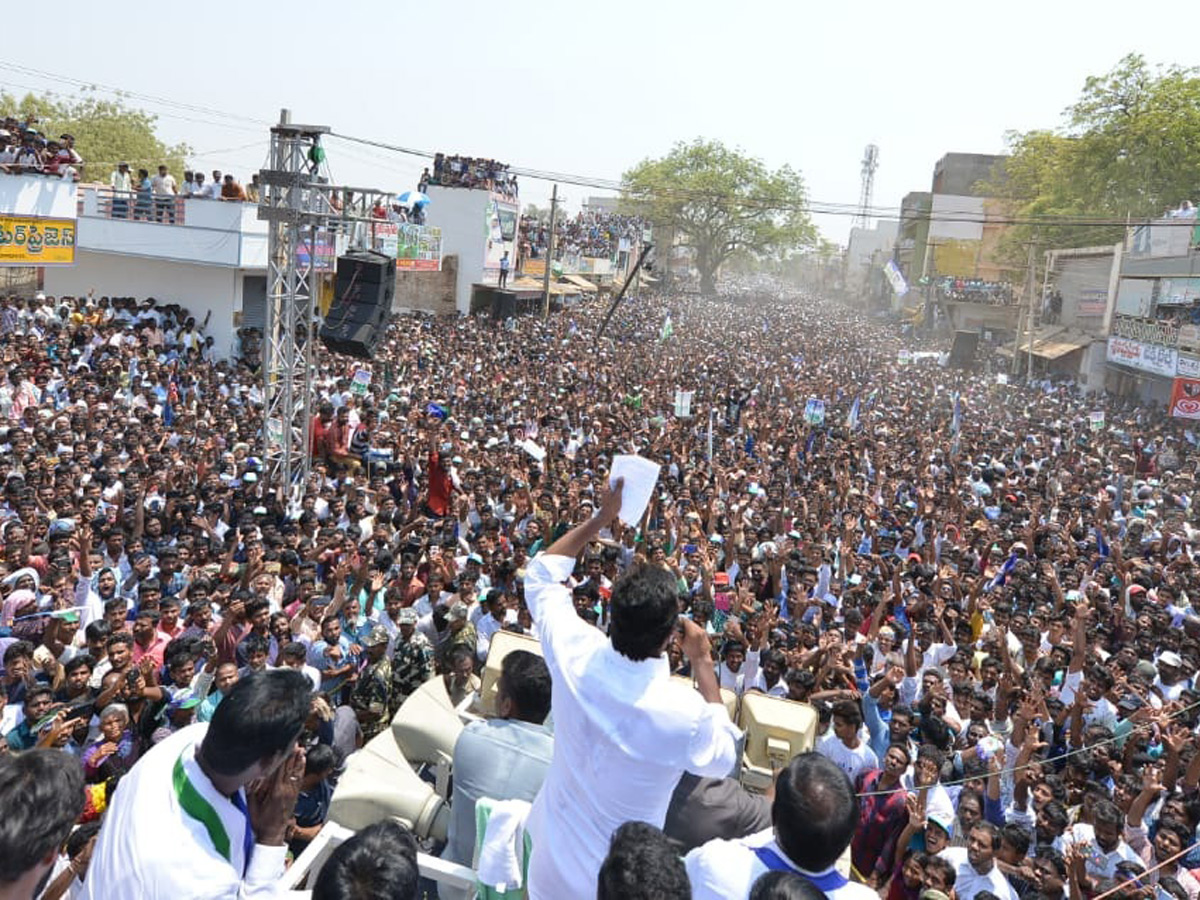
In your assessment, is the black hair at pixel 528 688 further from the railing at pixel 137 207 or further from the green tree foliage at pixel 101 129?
the green tree foliage at pixel 101 129

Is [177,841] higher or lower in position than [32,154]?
lower

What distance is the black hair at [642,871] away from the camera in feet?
5.56

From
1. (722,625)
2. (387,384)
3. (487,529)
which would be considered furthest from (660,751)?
(387,384)

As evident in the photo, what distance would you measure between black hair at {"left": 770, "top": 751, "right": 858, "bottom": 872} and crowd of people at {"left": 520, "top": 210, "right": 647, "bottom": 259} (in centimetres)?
3000

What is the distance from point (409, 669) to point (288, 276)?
604 centimetres

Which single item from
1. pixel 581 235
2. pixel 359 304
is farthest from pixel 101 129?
pixel 359 304

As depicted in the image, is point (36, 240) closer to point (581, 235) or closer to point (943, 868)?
point (943, 868)

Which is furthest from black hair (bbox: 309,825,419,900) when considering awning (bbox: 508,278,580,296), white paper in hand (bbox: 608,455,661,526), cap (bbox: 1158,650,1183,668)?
awning (bbox: 508,278,580,296)

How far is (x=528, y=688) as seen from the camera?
7.95ft

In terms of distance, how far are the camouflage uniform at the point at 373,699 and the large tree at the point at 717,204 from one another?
5897 centimetres

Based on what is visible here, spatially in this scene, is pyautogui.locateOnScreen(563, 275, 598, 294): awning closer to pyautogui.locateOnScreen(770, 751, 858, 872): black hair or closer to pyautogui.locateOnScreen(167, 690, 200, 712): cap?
pyautogui.locateOnScreen(167, 690, 200, 712): cap

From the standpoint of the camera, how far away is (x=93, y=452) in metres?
9.05

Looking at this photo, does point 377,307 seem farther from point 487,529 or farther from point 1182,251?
point 1182,251

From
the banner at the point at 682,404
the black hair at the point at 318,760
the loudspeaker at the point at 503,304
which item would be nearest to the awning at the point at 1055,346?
the loudspeaker at the point at 503,304
